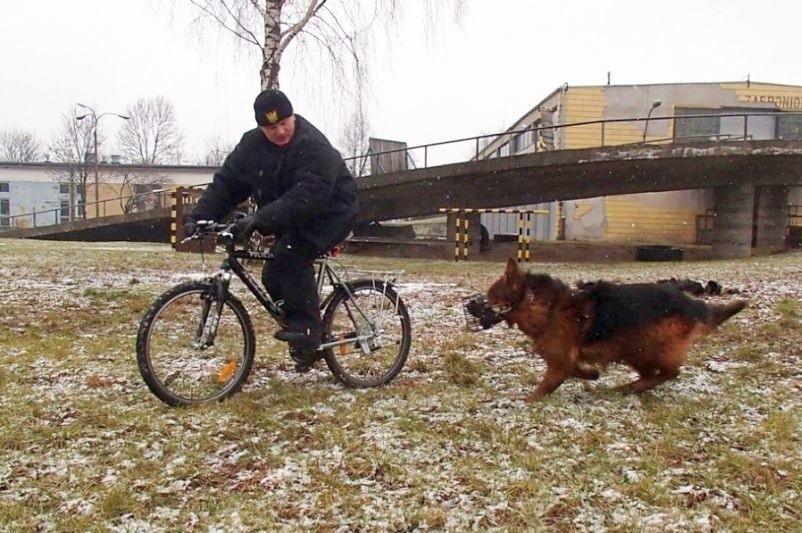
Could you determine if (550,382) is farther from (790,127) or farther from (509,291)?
(790,127)

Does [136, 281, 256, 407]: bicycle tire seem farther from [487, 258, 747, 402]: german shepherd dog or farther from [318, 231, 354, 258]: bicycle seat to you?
[487, 258, 747, 402]: german shepherd dog

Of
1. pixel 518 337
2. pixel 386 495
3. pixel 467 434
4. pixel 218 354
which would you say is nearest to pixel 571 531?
pixel 386 495

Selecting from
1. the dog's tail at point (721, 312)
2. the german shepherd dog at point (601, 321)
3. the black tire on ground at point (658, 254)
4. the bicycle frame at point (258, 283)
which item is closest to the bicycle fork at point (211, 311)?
the bicycle frame at point (258, 283)

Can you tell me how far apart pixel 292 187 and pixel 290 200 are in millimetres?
172

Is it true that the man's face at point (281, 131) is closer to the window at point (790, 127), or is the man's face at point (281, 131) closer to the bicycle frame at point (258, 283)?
the bicycle frame at point (258, 283)

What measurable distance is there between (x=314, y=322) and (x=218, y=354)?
0.62 m

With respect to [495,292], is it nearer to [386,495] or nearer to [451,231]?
[386,495]

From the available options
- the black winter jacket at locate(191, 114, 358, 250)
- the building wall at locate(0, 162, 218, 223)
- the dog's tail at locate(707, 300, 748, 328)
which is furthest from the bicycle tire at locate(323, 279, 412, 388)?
the building wall at locate(0, 162, 218, 223)

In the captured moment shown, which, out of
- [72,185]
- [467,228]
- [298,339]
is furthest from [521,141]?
[72,185]

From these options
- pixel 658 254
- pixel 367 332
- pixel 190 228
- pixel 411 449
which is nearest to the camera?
pixel 411 449

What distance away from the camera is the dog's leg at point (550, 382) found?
3.98m

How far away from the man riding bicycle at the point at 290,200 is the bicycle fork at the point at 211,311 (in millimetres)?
261

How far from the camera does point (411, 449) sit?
3236 mm

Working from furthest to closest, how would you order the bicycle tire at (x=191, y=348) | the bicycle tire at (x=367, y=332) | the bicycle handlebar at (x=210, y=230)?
the bicycle tire at (x=367, y=332), the bicycle handlebar at (x=210, y=230), the bicycle tire at (x=191, y=348)
